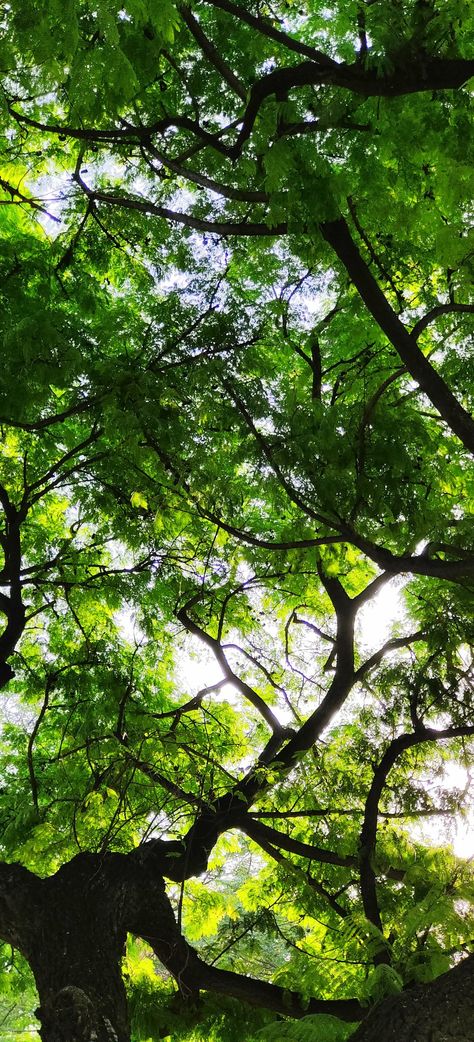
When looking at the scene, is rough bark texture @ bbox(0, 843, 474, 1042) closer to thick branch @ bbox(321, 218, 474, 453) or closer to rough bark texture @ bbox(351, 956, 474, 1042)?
rough bark texture @ bbox(351, 956, 474, 1042)

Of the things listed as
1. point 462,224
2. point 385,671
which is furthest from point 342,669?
point 462,224

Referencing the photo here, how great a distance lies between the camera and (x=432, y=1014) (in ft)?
8.83

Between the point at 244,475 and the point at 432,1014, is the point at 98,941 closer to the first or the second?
the point at 432,1014

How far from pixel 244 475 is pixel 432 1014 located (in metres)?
5.11

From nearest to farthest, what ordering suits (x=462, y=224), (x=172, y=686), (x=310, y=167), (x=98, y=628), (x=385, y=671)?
(x=310, y=167) → (x=462, y=224) → (x=385, y=671) → (x=98, y=628) → (x=172, y=686)

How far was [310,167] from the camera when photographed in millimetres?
3980

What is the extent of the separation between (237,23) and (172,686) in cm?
609

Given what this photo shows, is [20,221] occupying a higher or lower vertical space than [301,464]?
higher

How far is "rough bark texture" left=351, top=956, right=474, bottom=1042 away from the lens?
2646mm

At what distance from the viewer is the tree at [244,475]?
3.93 meters

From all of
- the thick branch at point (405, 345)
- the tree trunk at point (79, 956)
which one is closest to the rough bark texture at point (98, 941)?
the tree trunk at point (79, 956)

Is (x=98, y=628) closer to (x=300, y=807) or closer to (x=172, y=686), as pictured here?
(x=172, y=686)

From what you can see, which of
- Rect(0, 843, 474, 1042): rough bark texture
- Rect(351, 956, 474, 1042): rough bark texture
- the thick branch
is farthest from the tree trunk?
the thick branch

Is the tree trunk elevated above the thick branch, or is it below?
below
